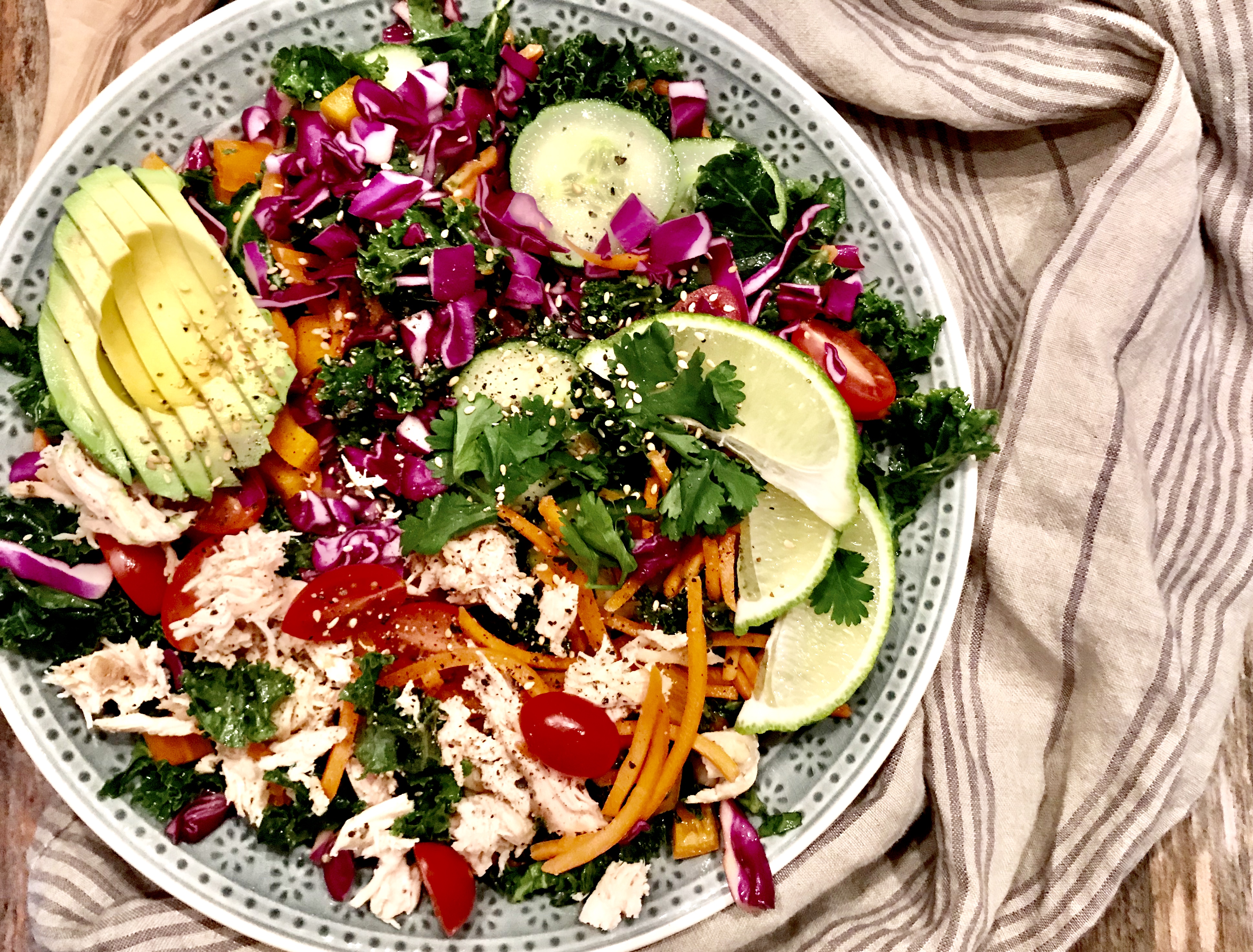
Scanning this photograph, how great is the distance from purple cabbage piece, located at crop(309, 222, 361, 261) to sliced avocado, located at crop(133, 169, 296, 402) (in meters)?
0.24

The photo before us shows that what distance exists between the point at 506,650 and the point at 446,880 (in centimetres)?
67

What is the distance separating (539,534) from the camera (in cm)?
240

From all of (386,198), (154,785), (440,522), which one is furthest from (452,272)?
(154,785)

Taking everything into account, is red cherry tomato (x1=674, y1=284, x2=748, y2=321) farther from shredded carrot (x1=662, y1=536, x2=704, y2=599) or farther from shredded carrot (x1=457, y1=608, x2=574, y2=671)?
shredded carrot (x1=457, y1=608, x2=574, y2=671)

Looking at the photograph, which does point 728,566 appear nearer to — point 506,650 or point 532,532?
point 532,532

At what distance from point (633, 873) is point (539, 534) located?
1.03m

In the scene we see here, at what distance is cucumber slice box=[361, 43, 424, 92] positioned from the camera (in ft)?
7.89

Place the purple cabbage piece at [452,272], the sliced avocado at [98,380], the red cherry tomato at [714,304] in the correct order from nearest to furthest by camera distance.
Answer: the sliced avocado at [98,380] → the purple cabbage piece at [452,272] → the red cherry tomato at [714,304]

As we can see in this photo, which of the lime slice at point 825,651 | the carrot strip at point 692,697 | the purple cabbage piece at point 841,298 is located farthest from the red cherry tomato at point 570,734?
the purple cabbage piece at point 841,298

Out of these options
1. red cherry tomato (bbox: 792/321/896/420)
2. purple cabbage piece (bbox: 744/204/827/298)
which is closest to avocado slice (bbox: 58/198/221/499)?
purple cabbage piece (bbox: 744/204/827/298)

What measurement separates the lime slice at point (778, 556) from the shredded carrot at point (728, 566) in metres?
0.03

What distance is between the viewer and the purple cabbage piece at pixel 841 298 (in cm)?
248

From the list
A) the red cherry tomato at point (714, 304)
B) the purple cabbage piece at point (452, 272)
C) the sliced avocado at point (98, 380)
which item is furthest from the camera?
the red cherry tomato at point (714, 304)

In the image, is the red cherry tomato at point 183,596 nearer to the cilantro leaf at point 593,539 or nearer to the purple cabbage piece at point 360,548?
the purple cabbage piece at point 360,548
